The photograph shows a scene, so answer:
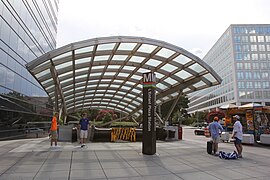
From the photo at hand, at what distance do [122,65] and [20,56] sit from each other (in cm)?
869

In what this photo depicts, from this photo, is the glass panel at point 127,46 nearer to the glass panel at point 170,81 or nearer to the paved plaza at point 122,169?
the glass panel at point 170,81

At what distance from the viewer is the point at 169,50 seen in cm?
1515

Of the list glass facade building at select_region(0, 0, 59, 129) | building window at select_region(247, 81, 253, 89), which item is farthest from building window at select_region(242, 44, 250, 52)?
glass facade building at select_region(0, 0, 59, 129)

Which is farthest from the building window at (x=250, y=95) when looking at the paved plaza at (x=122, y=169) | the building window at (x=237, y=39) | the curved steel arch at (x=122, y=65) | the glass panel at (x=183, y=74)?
the paved plaza at (x=122, y=169)

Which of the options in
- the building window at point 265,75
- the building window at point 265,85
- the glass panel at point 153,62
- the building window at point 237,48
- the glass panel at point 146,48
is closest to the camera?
the glass panel at point 146,48

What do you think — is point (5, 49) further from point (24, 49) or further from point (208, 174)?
point (208, 174)

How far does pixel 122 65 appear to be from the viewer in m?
18.4

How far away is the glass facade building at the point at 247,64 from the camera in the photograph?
70.3m

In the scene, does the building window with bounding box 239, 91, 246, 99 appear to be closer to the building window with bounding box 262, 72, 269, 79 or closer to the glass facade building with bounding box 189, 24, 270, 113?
the glass facade building with bounding box 189, 24, 270, 113

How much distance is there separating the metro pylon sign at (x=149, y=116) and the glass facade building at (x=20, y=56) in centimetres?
998

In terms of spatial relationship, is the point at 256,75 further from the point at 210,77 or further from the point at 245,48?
the point at 210,77

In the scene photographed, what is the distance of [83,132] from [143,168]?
18.8 ft

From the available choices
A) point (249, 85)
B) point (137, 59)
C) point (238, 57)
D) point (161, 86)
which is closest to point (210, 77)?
point (137, 59)

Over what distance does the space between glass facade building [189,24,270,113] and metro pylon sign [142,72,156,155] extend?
216 ft
